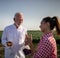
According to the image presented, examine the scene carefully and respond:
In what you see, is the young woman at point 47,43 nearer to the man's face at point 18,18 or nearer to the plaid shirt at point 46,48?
the plaid shirt at point 46,48

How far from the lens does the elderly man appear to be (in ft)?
21.8

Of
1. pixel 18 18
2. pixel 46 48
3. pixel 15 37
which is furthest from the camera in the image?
pixel 15 37

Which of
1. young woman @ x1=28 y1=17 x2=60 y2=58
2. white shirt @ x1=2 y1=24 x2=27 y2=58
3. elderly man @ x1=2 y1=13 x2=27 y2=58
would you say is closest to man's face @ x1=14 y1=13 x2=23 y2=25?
elderly man @ x1=2 y1=13 x2=27 y2=58

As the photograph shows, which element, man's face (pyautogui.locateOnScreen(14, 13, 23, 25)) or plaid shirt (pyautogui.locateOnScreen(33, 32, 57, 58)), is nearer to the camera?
plaid shirt (pyautogui.locateOnScreen(33, 32, 57, 58))

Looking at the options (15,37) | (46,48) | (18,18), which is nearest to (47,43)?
(46,48)

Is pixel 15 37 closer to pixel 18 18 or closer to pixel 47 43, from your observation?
pixel 18 18

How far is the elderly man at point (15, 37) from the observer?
6.66 meters

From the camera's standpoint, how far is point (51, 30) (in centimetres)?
505

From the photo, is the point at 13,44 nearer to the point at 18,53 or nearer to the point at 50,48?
the point at 18,53

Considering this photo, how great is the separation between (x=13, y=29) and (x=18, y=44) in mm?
333

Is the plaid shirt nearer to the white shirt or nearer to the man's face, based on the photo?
the man's face

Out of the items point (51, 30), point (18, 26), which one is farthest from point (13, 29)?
point (51, 30)

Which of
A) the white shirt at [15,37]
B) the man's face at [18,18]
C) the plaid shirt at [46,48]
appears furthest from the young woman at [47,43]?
the white shirt at [15,37]

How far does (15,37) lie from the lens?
6.75 meters
